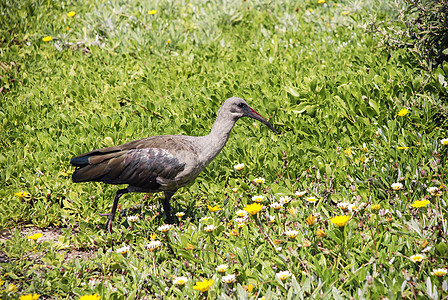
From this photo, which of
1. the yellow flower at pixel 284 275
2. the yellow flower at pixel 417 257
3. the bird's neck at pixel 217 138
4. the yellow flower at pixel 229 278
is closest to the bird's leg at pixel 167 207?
the bird's neck at pixel 217 138

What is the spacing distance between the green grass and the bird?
1.22 feet

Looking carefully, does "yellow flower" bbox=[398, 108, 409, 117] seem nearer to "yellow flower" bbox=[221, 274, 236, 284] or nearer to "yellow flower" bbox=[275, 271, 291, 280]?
"yellow flower" bbox=[275, 271, 291, 280]

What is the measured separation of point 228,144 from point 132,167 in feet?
4.55

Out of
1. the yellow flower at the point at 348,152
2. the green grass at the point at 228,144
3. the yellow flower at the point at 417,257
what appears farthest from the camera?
the yellow flower at the point at 348,152

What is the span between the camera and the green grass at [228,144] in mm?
3625

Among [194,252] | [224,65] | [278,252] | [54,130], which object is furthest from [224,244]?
[224,65]

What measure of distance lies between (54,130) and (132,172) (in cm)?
203

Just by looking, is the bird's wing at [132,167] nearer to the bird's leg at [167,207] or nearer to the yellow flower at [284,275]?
the bird's leg at [167,207]

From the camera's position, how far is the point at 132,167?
4582 millimetres

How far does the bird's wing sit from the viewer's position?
450cm

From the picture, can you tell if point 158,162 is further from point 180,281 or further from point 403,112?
point 403,112

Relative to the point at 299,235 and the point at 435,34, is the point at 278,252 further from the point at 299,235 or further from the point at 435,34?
the point at 435,34

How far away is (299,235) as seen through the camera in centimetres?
381

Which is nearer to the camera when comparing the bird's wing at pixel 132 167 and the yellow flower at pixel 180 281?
the yellow flower at pixel 180 281
